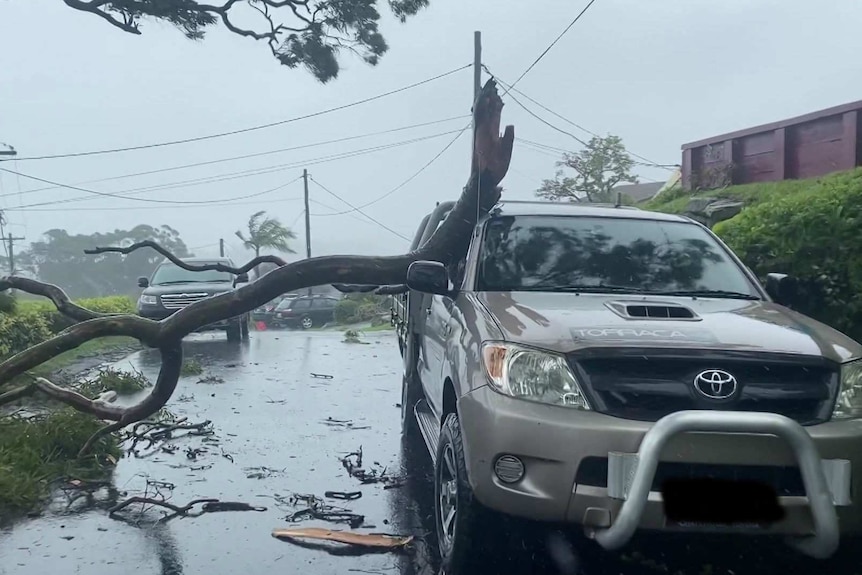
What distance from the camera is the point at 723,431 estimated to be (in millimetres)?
3191

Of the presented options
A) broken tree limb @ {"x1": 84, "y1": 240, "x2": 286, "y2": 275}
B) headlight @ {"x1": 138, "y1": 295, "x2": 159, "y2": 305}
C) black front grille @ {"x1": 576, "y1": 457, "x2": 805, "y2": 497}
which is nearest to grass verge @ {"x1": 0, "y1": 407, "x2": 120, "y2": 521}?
broken tree limb @ {"x1": 84, "y1": 240, "x2": 286, "y2": 275}

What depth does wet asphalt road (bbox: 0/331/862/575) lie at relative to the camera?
4348 mm

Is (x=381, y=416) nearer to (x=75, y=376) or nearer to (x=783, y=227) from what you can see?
(x=783, y=227)

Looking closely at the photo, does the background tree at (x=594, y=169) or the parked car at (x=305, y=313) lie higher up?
the background tree at (x=594, y=169)

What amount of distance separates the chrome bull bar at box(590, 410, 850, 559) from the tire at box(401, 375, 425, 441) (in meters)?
3.66

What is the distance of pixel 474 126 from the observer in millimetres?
6973

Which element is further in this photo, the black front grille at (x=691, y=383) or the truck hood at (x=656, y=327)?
the truck hood at (x=656, y=327)

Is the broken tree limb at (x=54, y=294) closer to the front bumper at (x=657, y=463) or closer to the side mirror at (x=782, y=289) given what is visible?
the front bumper at (x=657, y=463)

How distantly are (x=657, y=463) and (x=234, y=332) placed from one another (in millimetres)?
14673

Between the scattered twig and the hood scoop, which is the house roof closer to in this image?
the scattered twig

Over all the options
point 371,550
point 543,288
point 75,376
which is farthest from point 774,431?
point 75,376

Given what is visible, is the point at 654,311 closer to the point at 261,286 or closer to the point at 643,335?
the point at 643,335

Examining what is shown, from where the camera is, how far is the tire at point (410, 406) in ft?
22.8

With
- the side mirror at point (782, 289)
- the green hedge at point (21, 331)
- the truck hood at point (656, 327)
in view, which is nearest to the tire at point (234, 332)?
the green hedge at point (21, 331)
